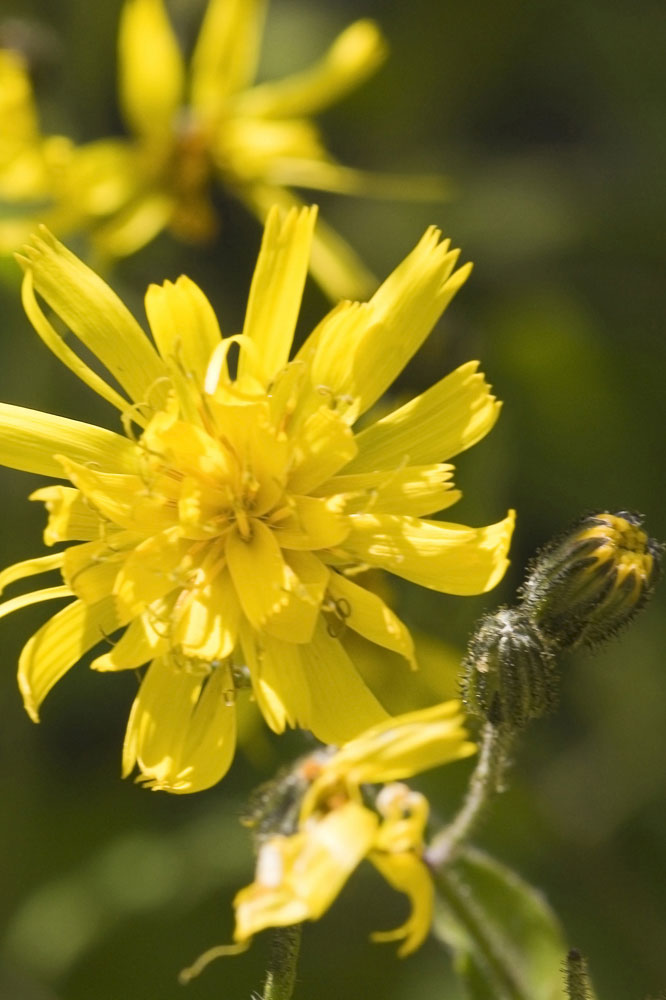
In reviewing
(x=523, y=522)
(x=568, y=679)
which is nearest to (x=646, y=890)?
(x=568, y=679)

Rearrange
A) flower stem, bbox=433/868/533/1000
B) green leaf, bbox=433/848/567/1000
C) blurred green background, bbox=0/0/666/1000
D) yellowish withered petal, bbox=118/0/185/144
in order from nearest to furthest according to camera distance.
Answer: flower stem, bbox=433/868/533/1000
green leaf, bbox=433/848/567/1000
blurred green background, bbox=0/0/666/1000
yellowish withered petal, bbox=118/0/185/144

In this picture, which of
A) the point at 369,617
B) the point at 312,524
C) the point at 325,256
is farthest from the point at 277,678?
the point at 325,256

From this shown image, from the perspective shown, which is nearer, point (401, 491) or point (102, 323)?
point (401, 491)

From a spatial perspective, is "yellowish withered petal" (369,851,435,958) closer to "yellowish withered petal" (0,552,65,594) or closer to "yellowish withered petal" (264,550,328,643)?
"yellowish withered petal" (264,550,328,643)

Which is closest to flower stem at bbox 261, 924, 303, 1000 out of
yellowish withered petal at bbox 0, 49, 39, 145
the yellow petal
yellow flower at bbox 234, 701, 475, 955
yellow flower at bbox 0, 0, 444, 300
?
yellow flower at bbox 234, 701, 475, 955

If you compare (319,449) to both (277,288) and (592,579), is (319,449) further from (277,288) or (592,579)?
(592,579)

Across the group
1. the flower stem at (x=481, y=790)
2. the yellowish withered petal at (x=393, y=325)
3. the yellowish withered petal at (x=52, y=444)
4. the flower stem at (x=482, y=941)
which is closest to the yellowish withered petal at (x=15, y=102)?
the yellowish withered petal at (x=52, y=444)

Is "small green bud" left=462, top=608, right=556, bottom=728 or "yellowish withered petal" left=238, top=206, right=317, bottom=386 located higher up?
"yellowish withered petal" left=238, top=206, right=317, bottom=386

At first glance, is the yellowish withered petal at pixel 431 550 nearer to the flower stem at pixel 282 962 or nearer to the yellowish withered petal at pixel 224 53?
the flower stem at pixel 282 962
